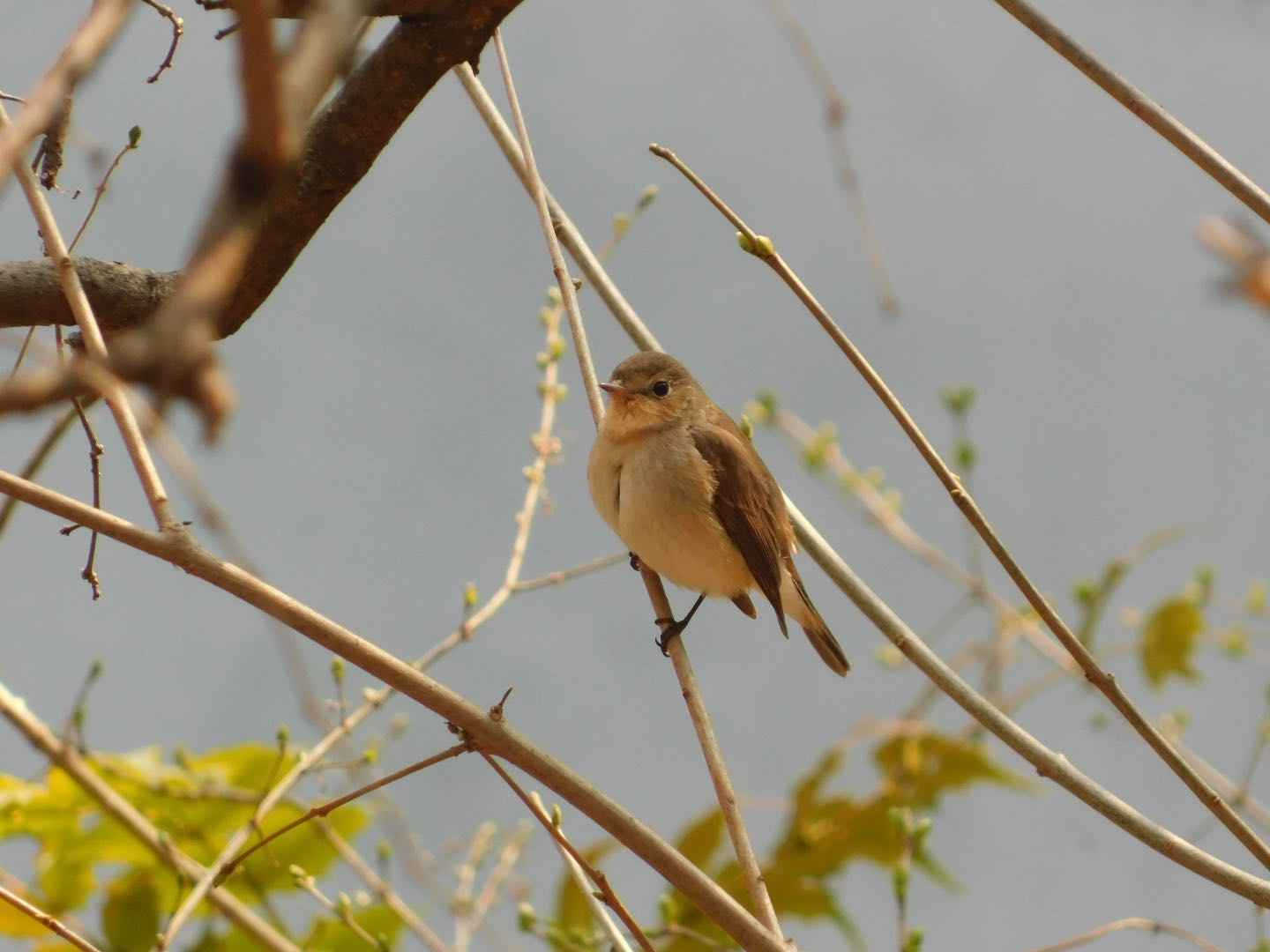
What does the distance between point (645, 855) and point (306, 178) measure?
1198 millimetres

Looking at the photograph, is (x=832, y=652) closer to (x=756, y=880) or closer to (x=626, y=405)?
(x=626, y=405)

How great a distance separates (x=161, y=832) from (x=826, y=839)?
1.70 m

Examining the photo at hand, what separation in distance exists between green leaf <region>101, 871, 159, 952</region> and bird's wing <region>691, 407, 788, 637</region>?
1.89m

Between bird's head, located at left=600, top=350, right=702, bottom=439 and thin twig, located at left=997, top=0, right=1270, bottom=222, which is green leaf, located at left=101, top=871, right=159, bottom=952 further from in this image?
thin twig, located at left=997, top=0, right=1270, bottom=222

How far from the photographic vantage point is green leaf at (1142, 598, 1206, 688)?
412 centimetres

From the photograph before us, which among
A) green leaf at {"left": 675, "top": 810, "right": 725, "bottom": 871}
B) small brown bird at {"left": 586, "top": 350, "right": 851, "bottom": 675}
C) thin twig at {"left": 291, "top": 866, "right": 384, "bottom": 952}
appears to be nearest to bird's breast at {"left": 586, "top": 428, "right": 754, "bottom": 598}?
small brown bird at {"left": 586, "top": 350, "right": 851, "bottom": 675}

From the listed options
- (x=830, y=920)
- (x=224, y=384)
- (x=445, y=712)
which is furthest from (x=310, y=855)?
(x=224, y=384)

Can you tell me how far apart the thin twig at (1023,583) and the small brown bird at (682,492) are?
170 cm

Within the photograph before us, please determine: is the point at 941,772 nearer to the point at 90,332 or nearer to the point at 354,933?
the point at 354,933

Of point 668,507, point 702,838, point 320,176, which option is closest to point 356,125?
point 320,176

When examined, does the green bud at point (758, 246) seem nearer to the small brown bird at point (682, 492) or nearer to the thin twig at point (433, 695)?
the thin twig at point (433, 695)

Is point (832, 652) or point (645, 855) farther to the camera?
point (832, 652)

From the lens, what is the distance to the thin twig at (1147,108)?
2018mm

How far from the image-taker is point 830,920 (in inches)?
138
